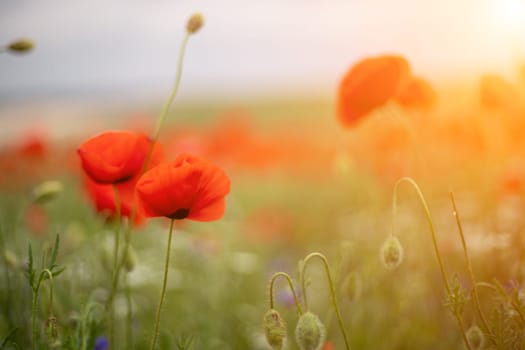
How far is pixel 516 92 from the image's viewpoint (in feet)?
6.01

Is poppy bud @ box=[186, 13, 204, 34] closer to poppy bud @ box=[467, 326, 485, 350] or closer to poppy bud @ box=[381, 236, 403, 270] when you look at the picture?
poppy bud @ box=[381, 236, 403, 270]

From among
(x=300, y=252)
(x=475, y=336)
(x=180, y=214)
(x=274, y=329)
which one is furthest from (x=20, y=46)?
(x=300, y=252)

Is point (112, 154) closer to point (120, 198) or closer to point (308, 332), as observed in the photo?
point (120, 198)

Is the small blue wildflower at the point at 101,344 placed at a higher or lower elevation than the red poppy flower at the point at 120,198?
lower

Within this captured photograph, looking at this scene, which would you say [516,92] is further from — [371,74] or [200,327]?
[200,327]

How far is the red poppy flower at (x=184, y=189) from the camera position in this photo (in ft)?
3.86

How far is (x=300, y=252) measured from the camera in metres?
3.91

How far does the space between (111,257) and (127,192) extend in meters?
0.30

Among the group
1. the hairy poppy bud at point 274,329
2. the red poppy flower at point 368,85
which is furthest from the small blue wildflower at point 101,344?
the red poppy flower at point 368,85

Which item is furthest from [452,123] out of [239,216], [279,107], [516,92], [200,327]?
[279,107]

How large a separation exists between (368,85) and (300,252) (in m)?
2.42

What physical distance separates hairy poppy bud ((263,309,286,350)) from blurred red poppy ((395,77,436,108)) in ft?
2.75

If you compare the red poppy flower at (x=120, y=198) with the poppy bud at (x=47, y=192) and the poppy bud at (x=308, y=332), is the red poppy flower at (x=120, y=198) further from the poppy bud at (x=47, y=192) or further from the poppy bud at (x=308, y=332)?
the poppy bud at (x=308, y=332)

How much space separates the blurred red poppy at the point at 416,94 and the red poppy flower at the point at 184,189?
734mm
